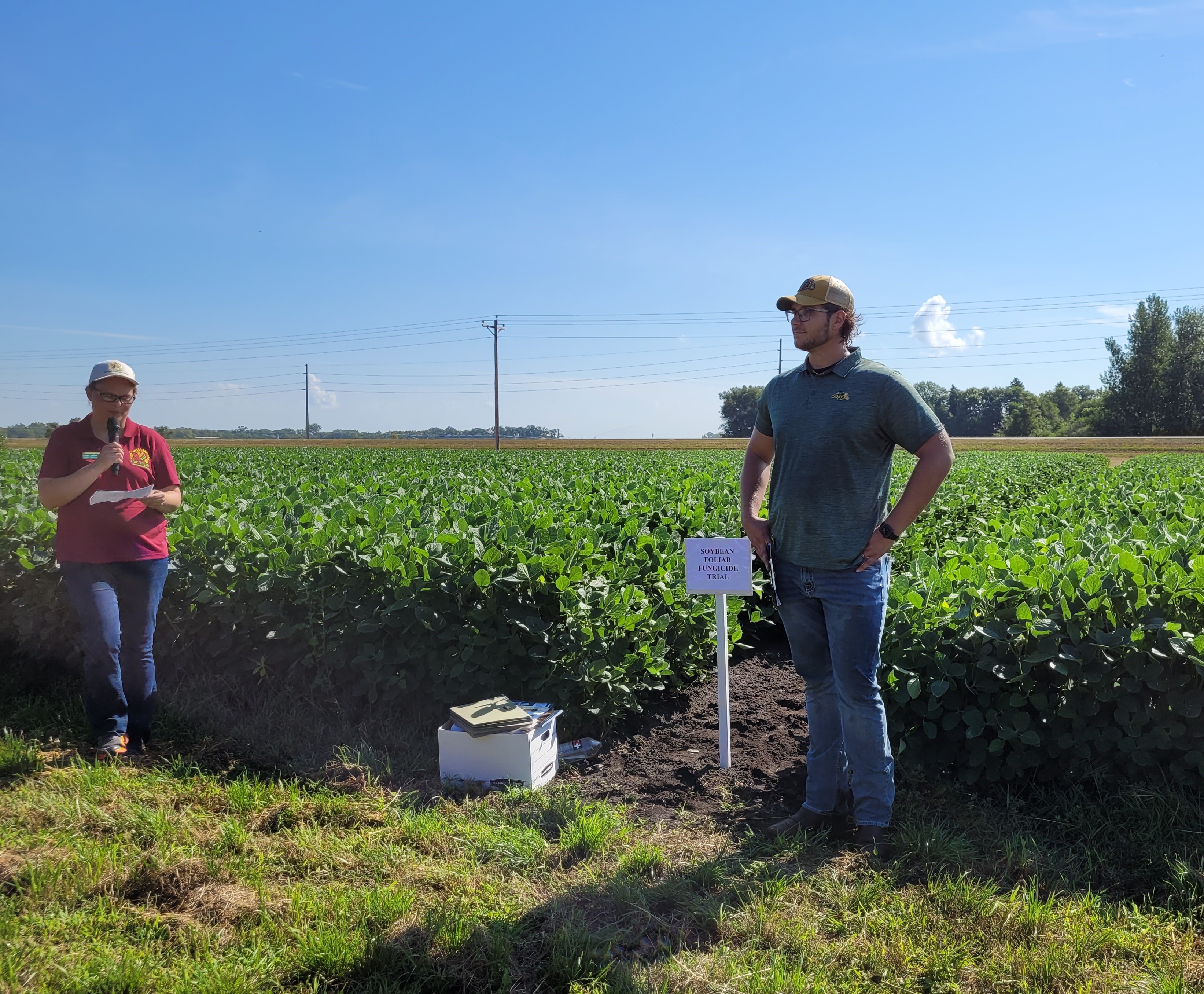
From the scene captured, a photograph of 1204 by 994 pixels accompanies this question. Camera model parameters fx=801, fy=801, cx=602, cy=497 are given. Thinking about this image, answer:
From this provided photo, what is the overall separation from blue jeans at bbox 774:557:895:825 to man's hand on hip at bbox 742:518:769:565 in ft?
0.29

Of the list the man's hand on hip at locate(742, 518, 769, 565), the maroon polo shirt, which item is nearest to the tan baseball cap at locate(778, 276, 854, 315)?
the man's hand on hip at locate(742, 518, 769, 565)

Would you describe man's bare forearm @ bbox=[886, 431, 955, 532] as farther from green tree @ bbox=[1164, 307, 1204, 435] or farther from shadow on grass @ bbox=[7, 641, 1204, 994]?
green tree @ bbox=[1164, 307, 1204, 435]

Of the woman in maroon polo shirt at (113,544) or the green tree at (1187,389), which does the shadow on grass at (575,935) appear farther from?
the green tree at (1187,389)

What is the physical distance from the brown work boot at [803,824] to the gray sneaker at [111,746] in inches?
145

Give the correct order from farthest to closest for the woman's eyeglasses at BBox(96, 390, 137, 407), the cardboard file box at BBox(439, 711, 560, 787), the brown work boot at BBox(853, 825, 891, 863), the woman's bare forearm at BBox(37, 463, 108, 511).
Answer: the woman's eyeglasses at BBox(96, 390, 137, 407), the woman's bare forearm at BBox(37, 463, 108, 511), the cardboard file box at BBox(439, 711, 560, 787), the brown work boot at BBox(853, 825, 891, 863)

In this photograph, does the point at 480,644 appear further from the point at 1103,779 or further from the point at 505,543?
the point at 1103,779

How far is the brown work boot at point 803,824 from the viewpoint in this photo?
3.78m

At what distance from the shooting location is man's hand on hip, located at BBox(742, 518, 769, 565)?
3775mm

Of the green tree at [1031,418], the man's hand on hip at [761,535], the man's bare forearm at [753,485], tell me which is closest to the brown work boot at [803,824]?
the man's hand on hip at [761,535]

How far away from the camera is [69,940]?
2814mm

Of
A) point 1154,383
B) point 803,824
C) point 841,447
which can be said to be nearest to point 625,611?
point 803,824

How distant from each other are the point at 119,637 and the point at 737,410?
121 meters

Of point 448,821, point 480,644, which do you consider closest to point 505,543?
point 480,644

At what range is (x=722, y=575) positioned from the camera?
14.3 ft
